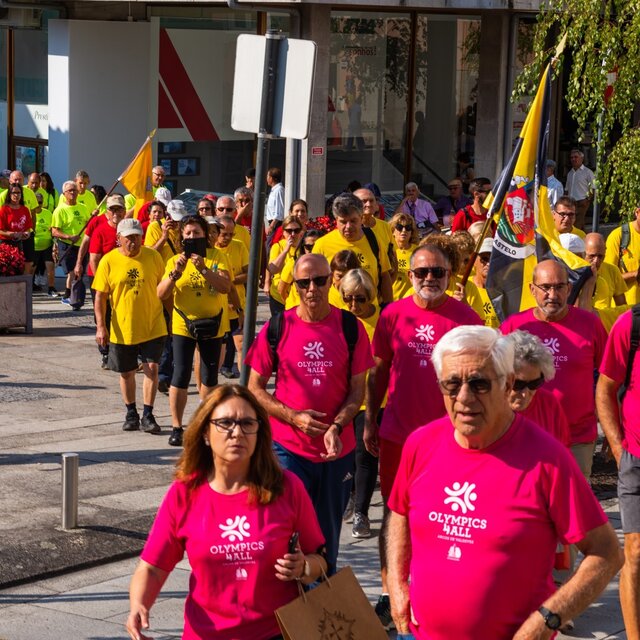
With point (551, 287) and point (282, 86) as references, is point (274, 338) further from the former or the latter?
point (551, 287)

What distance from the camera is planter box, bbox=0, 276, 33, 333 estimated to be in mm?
17016

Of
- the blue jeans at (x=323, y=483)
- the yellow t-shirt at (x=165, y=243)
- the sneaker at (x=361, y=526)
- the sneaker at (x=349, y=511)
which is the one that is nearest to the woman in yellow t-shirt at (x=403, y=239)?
the yellow t-shirt at (x=165, y=243)

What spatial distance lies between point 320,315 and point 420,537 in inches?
123

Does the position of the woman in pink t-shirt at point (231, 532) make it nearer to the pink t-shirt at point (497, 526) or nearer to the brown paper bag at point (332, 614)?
the brown paper bag at point (332, 614)

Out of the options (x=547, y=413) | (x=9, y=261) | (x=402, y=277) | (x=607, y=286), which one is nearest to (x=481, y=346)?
(x=547, y=413)

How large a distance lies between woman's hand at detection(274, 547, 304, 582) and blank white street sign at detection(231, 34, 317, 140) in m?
3.39

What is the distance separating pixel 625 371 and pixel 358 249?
4.55 m

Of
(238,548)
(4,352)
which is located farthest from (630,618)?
(4,352)

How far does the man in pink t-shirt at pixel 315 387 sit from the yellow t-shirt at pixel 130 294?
185 inches

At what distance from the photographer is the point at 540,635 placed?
4430 mm

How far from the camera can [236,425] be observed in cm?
495

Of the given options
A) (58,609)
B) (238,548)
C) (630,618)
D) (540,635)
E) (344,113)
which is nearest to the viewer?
(540,635)

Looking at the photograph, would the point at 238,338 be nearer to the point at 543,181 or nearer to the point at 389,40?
the point at 543,181

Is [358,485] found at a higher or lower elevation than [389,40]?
lower
